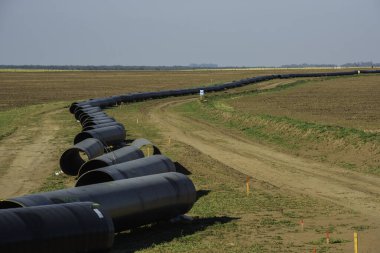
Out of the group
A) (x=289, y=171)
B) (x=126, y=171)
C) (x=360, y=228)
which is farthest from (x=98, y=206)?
(x=289, y=171)

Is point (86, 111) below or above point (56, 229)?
below

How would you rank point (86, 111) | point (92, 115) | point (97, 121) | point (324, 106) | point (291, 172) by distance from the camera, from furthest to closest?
point (324, 106) < point (86, 111) < point (92, 115) < point (97, 121) < point (291, 172)

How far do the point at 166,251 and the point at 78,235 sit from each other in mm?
3355

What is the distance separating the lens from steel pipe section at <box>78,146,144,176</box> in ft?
83.3

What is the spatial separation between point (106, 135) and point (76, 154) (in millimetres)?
4025

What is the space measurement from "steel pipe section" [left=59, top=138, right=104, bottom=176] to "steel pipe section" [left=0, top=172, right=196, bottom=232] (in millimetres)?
10338

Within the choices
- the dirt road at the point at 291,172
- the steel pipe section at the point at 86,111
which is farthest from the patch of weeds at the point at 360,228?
the steel pipe section at the point at 86,111

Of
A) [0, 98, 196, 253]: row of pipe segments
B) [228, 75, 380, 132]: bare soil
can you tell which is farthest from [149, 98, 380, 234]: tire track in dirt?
[228, 75, 380, 132]: bare soil

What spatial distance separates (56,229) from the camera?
1455 centimetres

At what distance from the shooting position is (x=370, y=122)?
4656 centimetres

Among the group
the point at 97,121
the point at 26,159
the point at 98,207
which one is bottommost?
the point at 26,159

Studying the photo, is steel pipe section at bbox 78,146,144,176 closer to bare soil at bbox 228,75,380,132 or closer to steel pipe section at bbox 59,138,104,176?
steel pipe section at bbox 59,138,104,176

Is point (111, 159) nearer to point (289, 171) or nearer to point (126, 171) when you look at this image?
point (126, 171)

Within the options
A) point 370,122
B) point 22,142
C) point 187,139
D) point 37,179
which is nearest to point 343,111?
point 370,122
